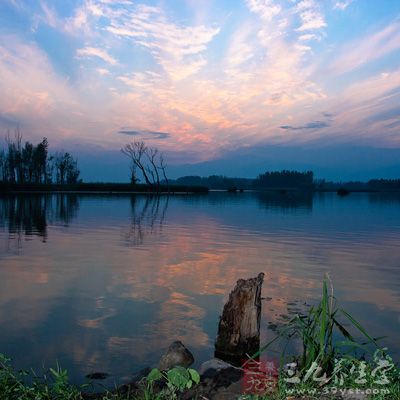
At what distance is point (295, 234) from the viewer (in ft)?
89.3

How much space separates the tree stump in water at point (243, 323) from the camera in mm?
8039

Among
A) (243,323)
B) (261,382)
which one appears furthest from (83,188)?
(261,382)

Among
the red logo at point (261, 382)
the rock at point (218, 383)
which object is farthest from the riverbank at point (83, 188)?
the red logo at point (261, 382)

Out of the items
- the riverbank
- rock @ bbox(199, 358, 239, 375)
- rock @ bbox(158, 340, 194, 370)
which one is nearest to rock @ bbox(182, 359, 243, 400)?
rock @ bbox(199, 358, 239, 375)

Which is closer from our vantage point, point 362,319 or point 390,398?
point 390,398

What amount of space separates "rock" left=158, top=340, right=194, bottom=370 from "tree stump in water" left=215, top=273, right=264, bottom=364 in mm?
985

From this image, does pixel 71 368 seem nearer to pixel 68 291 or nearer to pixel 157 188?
pixel 68 291

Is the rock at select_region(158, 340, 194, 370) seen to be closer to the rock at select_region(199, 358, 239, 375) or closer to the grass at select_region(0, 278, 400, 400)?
the rock at select_region(199, 358, 239, 375)

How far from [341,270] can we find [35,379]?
12383 mm

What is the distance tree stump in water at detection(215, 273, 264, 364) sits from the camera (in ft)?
26.4

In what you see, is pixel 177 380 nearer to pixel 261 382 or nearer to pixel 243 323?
pixel 261 382

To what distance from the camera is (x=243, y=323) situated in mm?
8109

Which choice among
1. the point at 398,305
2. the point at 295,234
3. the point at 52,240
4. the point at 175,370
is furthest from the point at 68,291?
the point at 295,234

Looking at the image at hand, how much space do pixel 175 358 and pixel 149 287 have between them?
223 inches
